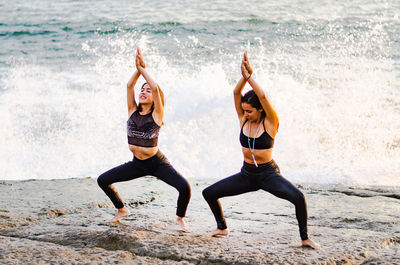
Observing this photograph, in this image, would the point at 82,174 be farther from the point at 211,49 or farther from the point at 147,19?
the point at 147,19

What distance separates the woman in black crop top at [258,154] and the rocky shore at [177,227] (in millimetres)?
363

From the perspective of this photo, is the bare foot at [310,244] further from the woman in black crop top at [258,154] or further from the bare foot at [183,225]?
the bare foot at [183,225]

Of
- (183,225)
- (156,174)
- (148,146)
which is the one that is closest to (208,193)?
(183,225)

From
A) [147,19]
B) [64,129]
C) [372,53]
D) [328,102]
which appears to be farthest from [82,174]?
[147,19]

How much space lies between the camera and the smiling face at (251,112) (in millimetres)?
3873

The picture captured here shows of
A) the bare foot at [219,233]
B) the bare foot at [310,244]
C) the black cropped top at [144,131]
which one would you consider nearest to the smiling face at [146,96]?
the black cropped top at [144,131]

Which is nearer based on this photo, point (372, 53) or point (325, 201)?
point (325, 201)

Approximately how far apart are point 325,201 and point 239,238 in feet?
5.92

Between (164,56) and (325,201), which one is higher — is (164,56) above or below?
above

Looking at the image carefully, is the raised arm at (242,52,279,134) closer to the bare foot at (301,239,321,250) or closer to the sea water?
the bare foot at (301,239,321,250)

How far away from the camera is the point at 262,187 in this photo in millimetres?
3900

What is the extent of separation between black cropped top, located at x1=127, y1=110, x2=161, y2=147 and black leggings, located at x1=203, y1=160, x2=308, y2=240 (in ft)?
2.23

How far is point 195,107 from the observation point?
11.0 metres

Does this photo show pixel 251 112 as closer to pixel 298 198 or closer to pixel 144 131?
pixel 298 198
